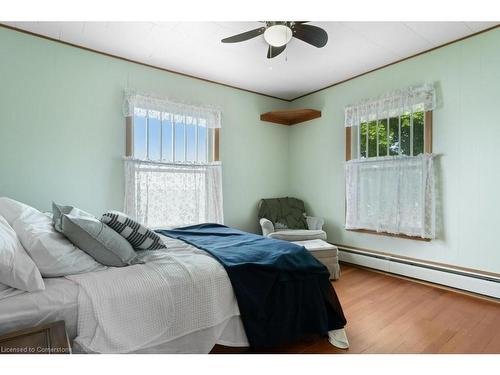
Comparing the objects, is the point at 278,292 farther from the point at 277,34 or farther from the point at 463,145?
the point at 463,145

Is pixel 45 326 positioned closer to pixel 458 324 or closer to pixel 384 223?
pixel 458 324

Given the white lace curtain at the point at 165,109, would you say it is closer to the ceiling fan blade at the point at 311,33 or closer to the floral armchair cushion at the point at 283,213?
the floral armchair cushion at the point at 283,213

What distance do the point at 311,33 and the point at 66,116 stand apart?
2.46 metres

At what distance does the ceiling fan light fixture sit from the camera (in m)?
2.21

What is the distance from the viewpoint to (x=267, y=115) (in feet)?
13.8

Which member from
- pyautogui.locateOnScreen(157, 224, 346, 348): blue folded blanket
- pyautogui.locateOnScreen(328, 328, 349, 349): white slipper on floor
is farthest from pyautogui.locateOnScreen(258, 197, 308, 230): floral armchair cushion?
pyautogui.locateOnScreen(328, 328, 349, 349): white slipper on floor

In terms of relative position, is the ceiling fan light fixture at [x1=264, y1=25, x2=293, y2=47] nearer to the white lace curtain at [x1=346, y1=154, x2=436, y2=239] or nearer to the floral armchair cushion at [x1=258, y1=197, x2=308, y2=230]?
the white lace curtain at [x1=346, y1=154, x2=436, y2=239]

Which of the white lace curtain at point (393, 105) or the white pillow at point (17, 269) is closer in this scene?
the white pillow at point (17, 269)

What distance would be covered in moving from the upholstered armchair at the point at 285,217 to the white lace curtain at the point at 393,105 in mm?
1364

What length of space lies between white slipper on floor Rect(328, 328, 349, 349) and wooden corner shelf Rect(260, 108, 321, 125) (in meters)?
3.02

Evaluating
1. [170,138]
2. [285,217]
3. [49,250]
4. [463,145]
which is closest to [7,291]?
[49,250]

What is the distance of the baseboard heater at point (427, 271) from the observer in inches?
100

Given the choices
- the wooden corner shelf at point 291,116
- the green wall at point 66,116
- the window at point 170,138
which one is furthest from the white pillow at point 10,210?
the wooden corner shelf at point 291,116

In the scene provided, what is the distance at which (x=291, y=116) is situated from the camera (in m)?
4.27
